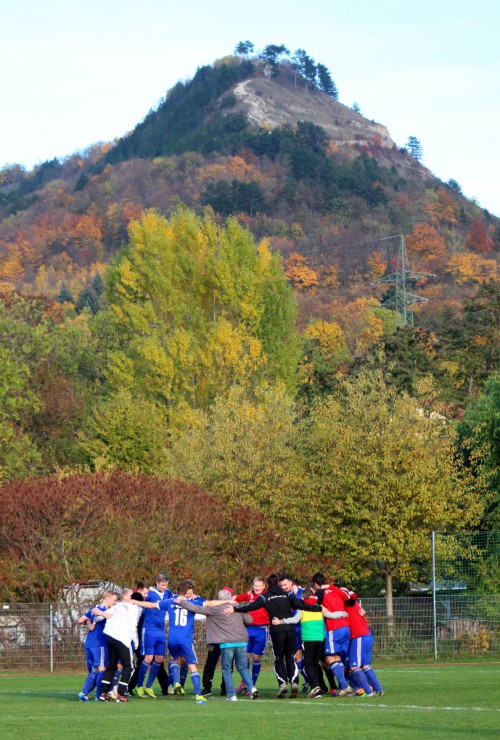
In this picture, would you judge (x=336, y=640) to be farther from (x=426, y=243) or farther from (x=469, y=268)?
(x=426, y=243)

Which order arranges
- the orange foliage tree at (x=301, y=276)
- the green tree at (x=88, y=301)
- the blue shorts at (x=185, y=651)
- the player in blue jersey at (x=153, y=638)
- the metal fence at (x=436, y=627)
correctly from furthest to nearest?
the orange foliage tree at (x=301, y=276)
the green tree at (x=88, y=301)
the metal fence at (x=436, y=627)
the player in blue jersey at (x=153, y=638)
the blue shorts at (x=185, y=651)

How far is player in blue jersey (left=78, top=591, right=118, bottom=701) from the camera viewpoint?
16266 mm

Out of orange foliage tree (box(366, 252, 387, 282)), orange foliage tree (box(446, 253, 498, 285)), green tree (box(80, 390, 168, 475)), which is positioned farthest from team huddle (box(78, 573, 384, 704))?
orange foliage tree (box(366, 252, 387, 282))

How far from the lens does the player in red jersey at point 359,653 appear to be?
16.3m

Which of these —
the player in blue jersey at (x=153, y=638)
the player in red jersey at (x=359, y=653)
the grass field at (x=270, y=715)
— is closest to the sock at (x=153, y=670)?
the player in blue jersey at (x=153, y=638)

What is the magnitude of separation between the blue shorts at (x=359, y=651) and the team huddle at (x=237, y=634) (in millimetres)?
14

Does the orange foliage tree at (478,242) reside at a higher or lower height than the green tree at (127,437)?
higher

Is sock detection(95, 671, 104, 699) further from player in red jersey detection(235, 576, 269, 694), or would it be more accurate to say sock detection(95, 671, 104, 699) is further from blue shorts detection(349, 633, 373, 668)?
blue shorts detection(349, 633, 373, 668)

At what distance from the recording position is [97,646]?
1628 centimetres

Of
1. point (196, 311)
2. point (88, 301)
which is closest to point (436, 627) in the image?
point (196, 311)

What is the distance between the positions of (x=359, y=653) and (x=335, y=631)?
0.50 meters

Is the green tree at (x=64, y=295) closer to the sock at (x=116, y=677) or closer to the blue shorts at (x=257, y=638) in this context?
the blue shorts at (x=257, y=638)

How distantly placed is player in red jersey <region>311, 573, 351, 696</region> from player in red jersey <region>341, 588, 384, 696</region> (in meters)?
0.12

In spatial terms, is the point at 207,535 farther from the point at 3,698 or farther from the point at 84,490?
the point at 3,698
